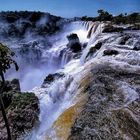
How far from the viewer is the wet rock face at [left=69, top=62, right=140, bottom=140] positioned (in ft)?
53.0

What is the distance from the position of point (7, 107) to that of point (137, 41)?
16.8m

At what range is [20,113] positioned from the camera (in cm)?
2728

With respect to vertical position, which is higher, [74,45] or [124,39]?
[124,39]

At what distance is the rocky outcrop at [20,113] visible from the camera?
84.8ft

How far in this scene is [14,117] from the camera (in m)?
27.0

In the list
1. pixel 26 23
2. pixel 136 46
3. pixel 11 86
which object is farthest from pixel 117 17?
pixel 11 86

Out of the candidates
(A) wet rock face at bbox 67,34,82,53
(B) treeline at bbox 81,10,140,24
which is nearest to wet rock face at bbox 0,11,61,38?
(B) treeline at bbox 81,10,140,24

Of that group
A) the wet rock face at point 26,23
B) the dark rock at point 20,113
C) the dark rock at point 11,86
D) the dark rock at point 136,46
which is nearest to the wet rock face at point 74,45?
the dark rock at point 11,86

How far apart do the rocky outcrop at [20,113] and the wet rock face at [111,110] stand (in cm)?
658

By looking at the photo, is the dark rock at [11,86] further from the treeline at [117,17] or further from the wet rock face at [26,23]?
the wet rock face at [26,23]

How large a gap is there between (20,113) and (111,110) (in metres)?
11.1

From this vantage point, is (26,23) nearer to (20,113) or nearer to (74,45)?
(74,45)

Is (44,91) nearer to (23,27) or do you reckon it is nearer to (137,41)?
(137,41)

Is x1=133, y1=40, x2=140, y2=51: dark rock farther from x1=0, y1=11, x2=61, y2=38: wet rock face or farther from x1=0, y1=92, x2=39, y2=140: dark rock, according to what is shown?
x1=0, y1=11, x2=61, y2=38: wet rock face
